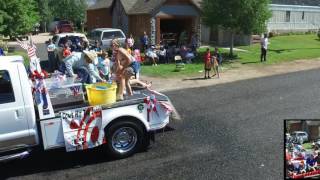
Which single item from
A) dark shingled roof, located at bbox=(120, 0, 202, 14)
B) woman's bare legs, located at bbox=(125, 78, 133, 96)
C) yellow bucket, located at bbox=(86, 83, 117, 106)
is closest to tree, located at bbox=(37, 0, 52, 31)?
dark shingled roof, located at bbox=(120, 0, 202, 14)

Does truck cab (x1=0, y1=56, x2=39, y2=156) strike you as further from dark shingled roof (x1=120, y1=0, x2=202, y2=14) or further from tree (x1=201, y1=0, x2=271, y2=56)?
dark shingled roof (x1=120, y1=0, x2=202, y2=14)

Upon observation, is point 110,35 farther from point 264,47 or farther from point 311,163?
point 311,163

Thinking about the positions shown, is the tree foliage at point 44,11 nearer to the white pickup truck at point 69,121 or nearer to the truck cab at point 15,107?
the white pickup truck at point 69,121

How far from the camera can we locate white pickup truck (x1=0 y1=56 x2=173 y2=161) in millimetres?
7383

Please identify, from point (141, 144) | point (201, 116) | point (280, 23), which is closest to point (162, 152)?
point (141, 144)

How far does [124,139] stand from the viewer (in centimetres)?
837

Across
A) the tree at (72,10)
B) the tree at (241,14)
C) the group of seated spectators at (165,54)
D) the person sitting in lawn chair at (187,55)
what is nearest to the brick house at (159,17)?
the tree at (241,14)

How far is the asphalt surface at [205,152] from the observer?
25.0 ft

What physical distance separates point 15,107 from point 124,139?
226 centimetres

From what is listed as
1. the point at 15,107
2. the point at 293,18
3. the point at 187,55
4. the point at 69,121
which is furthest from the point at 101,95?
the point at 293,18

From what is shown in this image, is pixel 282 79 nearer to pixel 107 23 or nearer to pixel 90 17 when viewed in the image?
pixel 107 23

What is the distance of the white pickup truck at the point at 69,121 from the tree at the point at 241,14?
55.4ft

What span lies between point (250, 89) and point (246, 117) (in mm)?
4579

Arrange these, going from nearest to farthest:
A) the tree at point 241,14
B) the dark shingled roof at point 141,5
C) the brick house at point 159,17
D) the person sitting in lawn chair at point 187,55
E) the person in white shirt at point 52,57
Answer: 1. the person in white shirt at point 52,57
2. the person sitting in lawn chair at point 187,55
3. the tree at point 241,14
4. the brick house at point 159,17
5. the dark shingled roof at point 141,5
